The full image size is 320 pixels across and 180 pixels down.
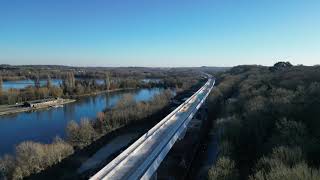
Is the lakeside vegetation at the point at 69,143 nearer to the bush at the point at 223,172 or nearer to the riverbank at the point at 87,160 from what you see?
the riverbank at the point at 87,160

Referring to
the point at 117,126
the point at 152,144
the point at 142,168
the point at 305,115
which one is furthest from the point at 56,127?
the point at 305,115

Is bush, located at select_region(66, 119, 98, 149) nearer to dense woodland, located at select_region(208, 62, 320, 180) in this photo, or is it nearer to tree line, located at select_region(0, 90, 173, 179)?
tree line, located at select_region(0, 90, 173, 179)

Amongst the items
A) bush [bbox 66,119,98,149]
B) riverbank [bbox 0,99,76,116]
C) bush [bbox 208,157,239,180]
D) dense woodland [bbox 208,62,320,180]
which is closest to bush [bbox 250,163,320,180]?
dense woodland [bbox 208,62,320,180]

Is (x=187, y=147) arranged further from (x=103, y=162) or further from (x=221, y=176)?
(x=221, y=176)

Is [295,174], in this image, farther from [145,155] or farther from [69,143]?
[69,143]

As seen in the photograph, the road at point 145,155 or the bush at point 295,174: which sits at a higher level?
the bush at point 295,174

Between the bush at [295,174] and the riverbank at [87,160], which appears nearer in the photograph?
the bush at [295,174]

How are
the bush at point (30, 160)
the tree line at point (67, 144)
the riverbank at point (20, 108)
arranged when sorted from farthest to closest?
the riverbank at point (20, 108) < the tree line at point (67, 144) < the bush at point (30, 160)

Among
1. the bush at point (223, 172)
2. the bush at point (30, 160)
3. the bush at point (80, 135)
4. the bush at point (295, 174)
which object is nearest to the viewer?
the bush at point (295, 174)

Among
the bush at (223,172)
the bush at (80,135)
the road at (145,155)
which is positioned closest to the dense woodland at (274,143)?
the bush at (223,172)
